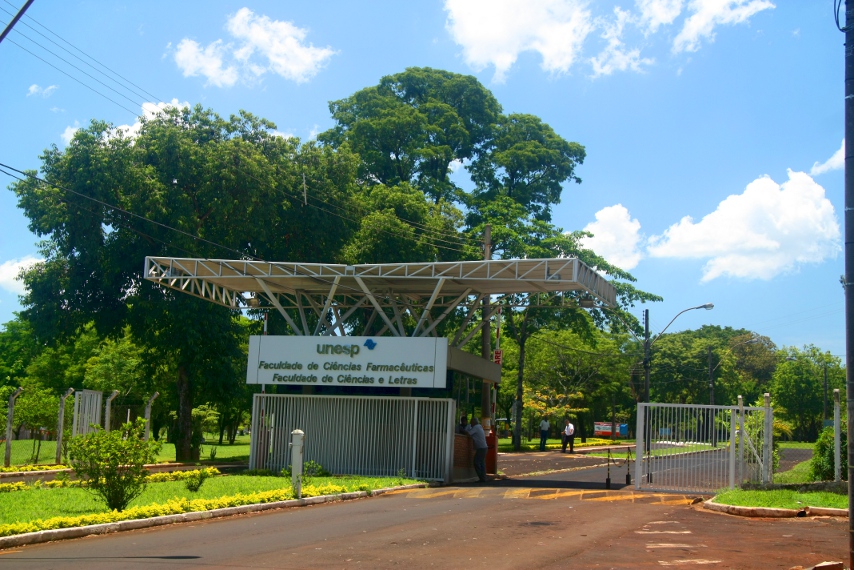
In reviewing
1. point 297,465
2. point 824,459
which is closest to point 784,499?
point 824,459

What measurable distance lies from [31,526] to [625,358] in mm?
49821

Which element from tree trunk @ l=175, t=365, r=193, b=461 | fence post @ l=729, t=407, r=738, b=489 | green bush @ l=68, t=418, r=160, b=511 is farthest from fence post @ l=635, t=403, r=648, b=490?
tree trunk @ l=175, t=365, r=193, b=461

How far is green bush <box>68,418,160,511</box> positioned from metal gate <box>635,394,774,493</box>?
420 inches

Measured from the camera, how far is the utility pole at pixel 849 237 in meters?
7.66

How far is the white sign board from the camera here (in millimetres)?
22578

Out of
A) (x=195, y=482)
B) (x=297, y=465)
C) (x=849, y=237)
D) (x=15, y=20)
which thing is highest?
(x=15, y=20)

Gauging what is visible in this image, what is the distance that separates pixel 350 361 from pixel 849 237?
16585mm

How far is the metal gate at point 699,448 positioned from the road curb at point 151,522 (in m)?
6.73

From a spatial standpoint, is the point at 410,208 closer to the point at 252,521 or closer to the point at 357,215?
the point at 357,215

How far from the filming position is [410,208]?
40.2 m

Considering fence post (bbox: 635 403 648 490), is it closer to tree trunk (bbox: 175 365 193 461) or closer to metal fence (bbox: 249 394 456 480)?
metal fence (bbox: 249 394 456 480)

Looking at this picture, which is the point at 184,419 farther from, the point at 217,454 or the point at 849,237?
the point at 849,237

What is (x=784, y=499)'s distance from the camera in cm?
1598

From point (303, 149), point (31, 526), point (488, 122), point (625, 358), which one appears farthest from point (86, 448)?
point (625, 358)
